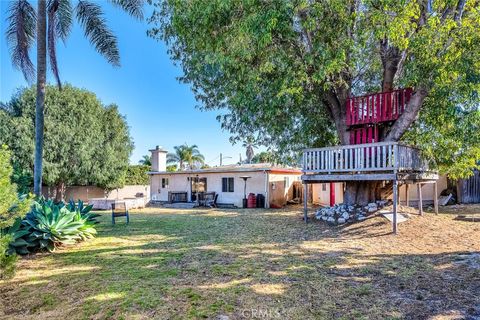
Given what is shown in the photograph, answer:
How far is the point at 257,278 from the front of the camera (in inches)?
199

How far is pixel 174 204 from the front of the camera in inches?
856

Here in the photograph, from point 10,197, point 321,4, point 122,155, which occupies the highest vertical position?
point 321,4

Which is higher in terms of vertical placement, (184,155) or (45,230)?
(184,155)

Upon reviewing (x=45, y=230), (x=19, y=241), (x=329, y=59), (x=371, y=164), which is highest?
(x=329, y=59)

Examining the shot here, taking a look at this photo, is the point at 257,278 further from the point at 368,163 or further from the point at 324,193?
the point at 324,193

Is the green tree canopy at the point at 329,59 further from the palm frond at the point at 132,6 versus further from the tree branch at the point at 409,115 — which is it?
the palm frond at the point at 132,6

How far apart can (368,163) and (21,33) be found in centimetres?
1148

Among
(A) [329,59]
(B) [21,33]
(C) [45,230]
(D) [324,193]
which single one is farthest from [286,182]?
(B) [21,33]

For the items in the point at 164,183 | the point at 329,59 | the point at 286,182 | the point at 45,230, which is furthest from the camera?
the point at 164,183

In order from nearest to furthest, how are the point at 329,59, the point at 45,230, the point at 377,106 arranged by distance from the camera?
the point at 45,230 < the point at 329,59 < the point at 377,106

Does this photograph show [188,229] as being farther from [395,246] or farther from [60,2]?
[60,2]

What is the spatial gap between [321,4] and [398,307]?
7.78m

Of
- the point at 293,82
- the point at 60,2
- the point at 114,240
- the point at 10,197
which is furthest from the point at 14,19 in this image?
the point at 293,82

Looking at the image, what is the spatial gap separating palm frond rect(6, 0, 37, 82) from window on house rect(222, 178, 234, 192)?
12.4 meters
